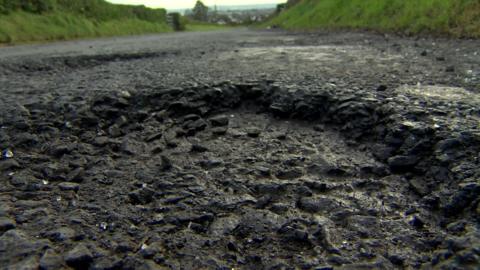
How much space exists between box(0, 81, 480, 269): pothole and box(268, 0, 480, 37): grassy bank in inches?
214

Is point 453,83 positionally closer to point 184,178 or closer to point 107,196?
point 184,178

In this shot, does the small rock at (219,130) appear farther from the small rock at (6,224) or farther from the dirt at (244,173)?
the small rock at (6,224)

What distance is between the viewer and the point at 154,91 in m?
2.89

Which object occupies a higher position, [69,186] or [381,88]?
[381,88]

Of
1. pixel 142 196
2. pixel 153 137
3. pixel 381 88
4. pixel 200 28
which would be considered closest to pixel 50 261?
pixel 142 196

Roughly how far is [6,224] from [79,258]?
1.29 feet

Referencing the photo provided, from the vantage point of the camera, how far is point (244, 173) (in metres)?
1.78

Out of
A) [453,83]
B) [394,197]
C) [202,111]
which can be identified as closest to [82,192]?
[202,111]

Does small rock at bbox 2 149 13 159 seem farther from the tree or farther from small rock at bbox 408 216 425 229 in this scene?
the tree

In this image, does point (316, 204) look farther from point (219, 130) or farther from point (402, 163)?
point (219, 130)

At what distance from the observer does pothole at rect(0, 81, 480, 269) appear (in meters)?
1.23

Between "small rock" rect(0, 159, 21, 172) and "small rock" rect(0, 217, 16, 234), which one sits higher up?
"small rock" rect(0, 217, 16, 234)

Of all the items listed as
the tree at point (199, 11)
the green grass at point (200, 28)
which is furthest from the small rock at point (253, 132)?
the tree at point (199, 11)

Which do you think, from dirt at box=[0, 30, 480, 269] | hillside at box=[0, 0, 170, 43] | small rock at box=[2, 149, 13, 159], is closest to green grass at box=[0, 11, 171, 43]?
hillside at box=[0, 0, 170, 43]
